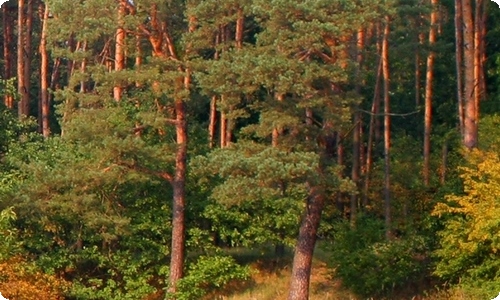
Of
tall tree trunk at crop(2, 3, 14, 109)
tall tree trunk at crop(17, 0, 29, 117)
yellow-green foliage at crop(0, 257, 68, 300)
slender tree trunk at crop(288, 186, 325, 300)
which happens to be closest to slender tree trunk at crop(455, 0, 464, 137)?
slender tree trunk at crop(288, 186, 325, 300)

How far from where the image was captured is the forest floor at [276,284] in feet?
69.6

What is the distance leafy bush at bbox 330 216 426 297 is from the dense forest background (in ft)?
0.13

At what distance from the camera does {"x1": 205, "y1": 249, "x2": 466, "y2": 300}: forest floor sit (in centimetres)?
2122

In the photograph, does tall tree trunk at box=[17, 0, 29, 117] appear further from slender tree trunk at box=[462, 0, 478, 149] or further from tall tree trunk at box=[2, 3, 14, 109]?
slender tree trunk at box=[462, 0, 478, 149]

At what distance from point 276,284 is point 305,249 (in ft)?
9.70

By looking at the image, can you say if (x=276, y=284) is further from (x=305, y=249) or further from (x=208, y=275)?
(x=305, y=249)

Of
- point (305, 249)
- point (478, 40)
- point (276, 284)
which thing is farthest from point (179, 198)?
point (478, 40)

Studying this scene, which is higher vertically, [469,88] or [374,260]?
[469,88]

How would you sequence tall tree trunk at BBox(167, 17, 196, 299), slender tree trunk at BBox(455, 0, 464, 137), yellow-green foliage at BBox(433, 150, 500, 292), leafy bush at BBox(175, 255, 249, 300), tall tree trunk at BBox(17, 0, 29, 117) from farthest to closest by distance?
tall tree trunk at BBox(17, 0, 29, 117) < slender tree trunk at BBox(455, 0, 464, 137) < tall tree trunk at BBox(167, 17, 196, 299) < leafy bush at BBox(175, 255, 249, 300) < yellow-green foliage at BBox(433, 150, 500, 292)

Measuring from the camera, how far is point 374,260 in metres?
20.6

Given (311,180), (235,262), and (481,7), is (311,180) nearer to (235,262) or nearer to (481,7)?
(235,262)

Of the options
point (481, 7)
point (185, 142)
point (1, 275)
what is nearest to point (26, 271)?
point (1, 275)

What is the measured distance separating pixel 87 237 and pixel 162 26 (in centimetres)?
581

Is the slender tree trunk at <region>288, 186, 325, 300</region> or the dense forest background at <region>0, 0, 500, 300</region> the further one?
the slender tree trunk at <region>288, 186, 325, 300</region>
